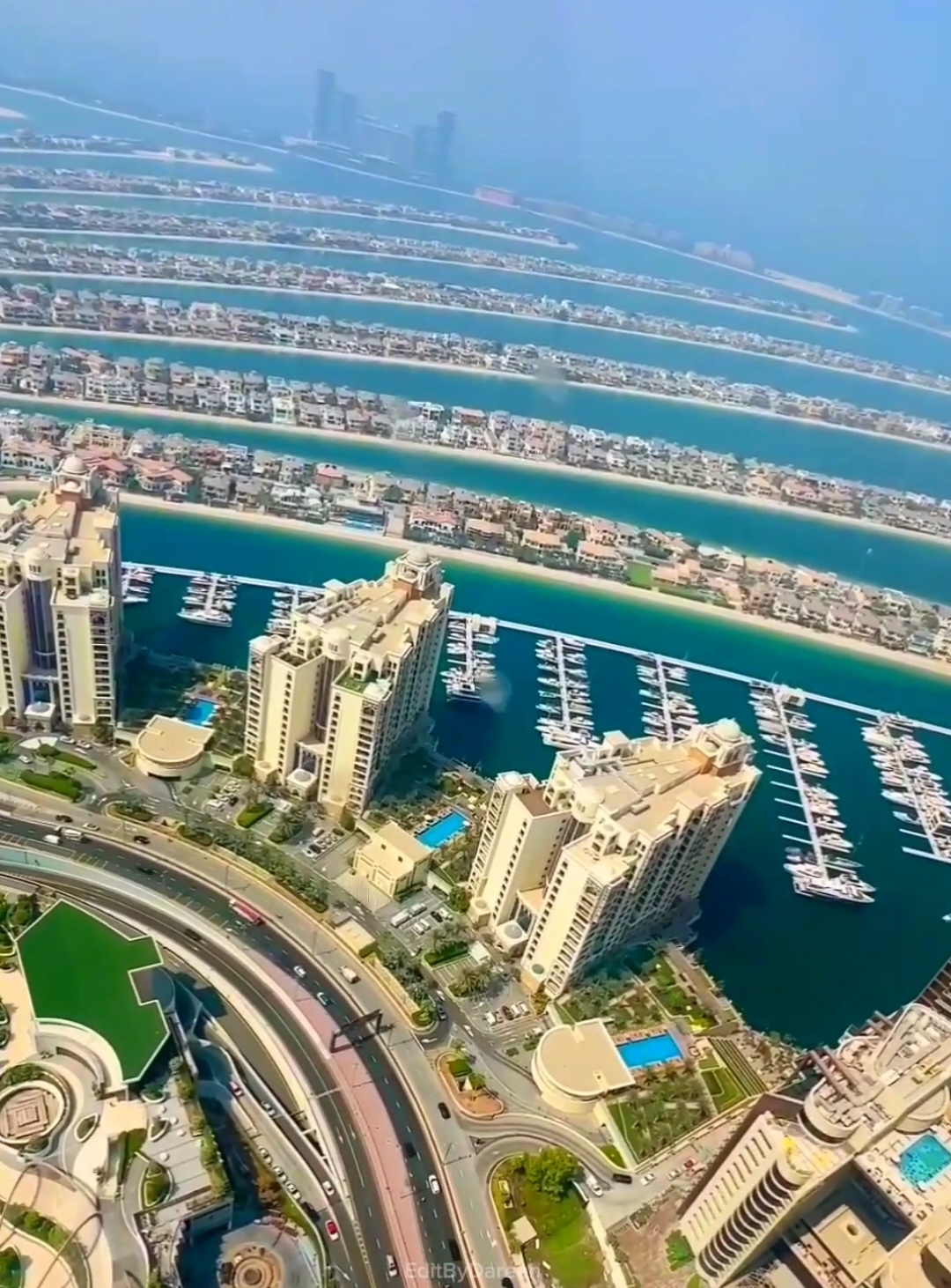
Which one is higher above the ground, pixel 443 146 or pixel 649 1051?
pixel 443 146

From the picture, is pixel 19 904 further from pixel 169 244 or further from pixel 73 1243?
pixel 169 244

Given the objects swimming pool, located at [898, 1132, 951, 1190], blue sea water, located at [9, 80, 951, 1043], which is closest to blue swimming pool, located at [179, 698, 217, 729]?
blue sea water, located at [9, 80, 951, 1043]

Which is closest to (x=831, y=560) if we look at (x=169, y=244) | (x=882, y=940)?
(x=882, y=940)

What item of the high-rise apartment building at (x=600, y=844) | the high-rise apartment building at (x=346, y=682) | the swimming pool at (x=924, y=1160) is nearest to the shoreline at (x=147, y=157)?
the high-rise apartment building at (x=346, y=682)

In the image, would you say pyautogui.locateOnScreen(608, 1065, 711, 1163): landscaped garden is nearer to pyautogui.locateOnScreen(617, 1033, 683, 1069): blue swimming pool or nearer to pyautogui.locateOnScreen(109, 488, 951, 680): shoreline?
pyautogui.locateOnScreen(617, 1033, 683, 1069): blue swimming pool

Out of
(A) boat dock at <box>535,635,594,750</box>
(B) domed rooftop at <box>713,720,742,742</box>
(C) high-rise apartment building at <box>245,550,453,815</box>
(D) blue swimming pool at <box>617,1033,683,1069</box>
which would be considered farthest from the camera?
(A) boat dock at <box>535,635,594,750</box>

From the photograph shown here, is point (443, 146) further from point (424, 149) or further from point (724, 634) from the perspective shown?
point (724, 634)

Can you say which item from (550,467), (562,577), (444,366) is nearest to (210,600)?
(562,577)
